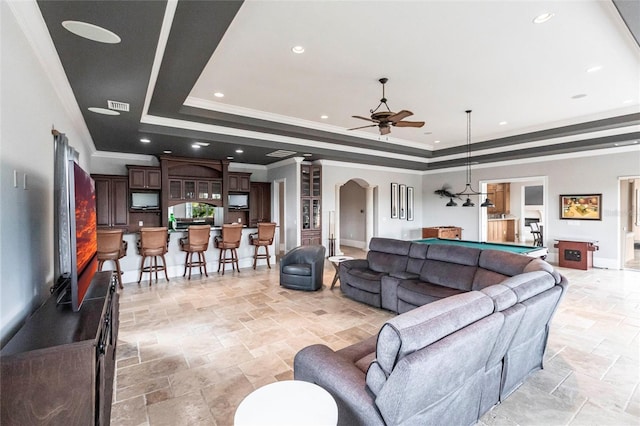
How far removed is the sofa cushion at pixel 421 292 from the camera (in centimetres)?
359

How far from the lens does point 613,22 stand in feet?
9.20

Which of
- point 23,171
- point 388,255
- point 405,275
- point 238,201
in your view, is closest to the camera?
point 23,171

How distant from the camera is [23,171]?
209cm

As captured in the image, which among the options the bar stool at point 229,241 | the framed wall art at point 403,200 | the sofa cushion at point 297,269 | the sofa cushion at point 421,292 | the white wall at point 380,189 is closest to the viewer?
the sofa cushion at point 421,292

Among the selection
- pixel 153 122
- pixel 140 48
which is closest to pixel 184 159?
pixel 153 122

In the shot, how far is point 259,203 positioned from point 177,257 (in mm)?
3178

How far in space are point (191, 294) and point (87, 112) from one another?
302 cm

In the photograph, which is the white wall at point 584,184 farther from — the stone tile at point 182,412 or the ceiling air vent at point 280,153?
the stone tile at point 182,412

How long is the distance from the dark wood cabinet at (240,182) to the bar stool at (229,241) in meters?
1.91

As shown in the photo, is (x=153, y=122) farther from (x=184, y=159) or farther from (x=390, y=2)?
(x=390, y=2)

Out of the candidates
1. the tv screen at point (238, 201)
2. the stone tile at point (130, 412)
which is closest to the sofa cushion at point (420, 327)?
the stone tile at point (130, 412)

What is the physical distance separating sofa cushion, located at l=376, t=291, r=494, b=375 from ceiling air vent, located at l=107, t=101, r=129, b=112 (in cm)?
401

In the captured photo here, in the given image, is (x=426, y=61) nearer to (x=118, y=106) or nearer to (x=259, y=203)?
(x=118, y=106)

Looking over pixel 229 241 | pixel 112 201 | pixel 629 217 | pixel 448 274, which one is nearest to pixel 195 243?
pixel 229 241
